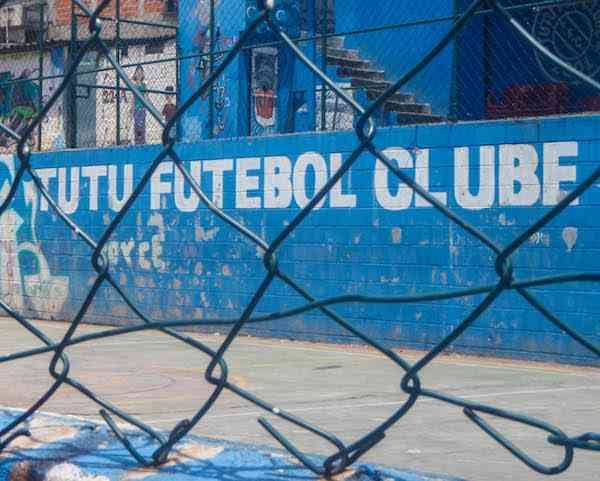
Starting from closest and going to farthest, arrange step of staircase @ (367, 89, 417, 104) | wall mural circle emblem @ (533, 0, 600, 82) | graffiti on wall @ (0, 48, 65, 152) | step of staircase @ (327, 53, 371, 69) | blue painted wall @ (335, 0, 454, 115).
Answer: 1. wall mural circle emblem @ (533, 0, 600, 82)
2. blue painted wall @ (335, 0, 454, 115)
3. step of staircase @ (367, 89, 417, 104)
4. step of staircase @ (327, 53, 371, 69)
5. graffiti on wall @ (0, 48, 65, 152)

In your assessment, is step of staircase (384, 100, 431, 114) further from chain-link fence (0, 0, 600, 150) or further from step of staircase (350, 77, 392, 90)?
step of staircase (350, 77, 392, 90)

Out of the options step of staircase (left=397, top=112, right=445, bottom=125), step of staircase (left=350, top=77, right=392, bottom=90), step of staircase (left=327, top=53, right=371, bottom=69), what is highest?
step of staircase (left=327, top=53, right=371, bottom=69)

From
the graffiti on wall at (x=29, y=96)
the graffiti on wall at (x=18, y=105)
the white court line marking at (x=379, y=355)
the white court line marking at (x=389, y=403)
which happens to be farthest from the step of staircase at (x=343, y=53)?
the white court line marking at (x=389, y=403)

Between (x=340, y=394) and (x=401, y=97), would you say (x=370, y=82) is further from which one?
(x=340, y=394)

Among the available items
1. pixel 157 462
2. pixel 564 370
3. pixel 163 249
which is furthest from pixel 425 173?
pixel 157 462

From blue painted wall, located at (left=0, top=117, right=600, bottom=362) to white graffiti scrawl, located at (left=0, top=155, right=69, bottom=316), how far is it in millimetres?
23

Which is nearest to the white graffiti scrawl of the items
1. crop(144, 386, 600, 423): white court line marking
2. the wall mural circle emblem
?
the wall mural circle emblem

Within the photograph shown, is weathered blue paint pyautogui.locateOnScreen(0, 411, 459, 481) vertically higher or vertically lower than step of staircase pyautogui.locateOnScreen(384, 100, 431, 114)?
lower

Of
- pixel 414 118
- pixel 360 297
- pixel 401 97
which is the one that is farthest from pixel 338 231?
pixel 360 297

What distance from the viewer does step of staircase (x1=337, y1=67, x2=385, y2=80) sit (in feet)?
49.3

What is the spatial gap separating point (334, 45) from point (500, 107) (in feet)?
14.8

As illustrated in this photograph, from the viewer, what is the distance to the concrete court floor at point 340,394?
18.5 ft

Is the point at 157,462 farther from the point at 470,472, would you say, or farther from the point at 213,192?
the point at 213,192

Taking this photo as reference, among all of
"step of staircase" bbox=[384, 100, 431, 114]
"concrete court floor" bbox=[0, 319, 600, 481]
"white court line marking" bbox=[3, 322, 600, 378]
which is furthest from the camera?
"step of staircase" bbox=[384, 100, 431, 114]
